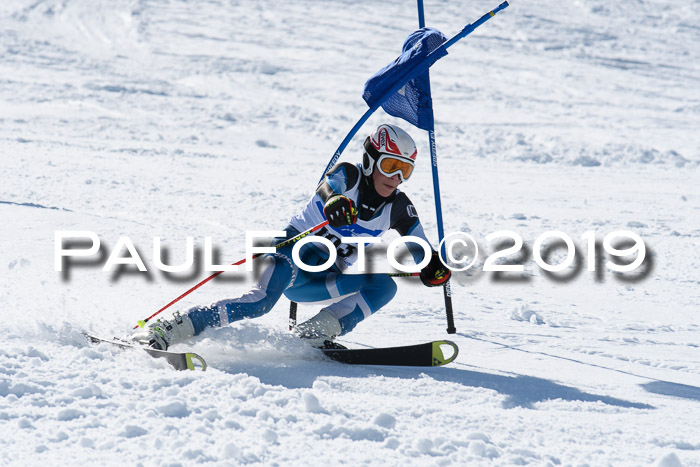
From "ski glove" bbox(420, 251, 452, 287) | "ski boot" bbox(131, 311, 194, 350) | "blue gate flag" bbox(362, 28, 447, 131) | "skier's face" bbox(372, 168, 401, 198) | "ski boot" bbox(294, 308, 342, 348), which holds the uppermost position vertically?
"blue gate flag" bbox(362, 28, 447, 131)

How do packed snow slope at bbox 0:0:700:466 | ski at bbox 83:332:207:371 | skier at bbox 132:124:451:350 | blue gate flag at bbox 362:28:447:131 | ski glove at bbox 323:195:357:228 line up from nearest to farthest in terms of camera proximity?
packed snow slope at bbox 0:0:700:466
ski at bbox 83:332:207:371
ski glove at bbox 323:195:357:228
skier at bbox 132:124:451:350
blue gate flag at bbox 362:28:447:131

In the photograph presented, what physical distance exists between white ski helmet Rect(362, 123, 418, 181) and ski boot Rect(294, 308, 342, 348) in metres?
0.84

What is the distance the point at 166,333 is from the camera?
11.6 feet

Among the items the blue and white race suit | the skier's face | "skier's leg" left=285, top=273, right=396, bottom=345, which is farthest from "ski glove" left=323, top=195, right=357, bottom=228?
"skier's leg" left=285, top=273, right=396, bottom=345

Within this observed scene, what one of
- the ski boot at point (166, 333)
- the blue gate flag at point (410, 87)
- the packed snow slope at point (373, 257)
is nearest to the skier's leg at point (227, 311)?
the ski boot at point (166, 333)

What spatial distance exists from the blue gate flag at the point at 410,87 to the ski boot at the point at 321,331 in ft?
5.63

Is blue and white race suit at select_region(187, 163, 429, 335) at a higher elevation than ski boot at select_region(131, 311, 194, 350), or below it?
higher

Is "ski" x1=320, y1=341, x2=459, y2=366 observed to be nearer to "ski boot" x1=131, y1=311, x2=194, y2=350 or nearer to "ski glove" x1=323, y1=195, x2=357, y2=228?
"ski glove" x1=323, y1=195, x2=357, y2=228

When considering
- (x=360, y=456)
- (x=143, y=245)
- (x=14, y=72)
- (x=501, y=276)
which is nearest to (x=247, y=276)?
(x=143, y=245)

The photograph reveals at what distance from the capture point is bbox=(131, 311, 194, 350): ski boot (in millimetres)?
3479

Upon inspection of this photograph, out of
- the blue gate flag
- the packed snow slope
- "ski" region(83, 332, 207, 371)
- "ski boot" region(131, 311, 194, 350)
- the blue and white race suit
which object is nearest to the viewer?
the packed snow slope

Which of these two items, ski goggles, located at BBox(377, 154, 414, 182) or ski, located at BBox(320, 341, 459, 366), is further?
ski goggles, located at BBox(377, 154, 414, 182)

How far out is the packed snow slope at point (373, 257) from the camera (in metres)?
2.68

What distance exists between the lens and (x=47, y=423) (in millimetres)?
2576
